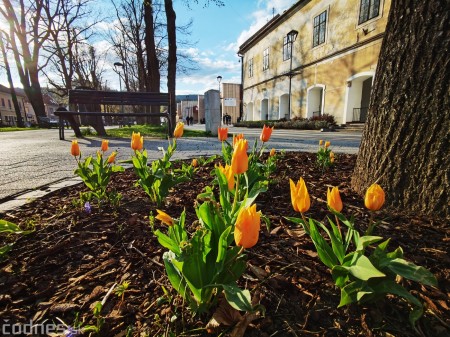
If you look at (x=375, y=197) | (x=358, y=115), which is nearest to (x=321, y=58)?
(x=358, y=115)

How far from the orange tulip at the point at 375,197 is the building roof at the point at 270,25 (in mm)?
20783

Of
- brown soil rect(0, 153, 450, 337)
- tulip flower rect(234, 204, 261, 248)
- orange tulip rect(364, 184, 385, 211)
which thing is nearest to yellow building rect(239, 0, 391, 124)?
brown soil rect(0, 153, 450, 337)

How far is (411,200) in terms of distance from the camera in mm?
1547

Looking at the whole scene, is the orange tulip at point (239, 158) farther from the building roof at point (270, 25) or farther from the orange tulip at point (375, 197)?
the building roof at point (270, 25)

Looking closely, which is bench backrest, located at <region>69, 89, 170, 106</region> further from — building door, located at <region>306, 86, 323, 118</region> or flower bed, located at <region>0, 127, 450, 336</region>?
building door, located at <region>306, 86, 323, 118</region>

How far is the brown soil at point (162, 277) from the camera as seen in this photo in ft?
2.80

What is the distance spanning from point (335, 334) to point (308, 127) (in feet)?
47.5

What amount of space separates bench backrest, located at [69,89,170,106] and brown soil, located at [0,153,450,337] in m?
5.75

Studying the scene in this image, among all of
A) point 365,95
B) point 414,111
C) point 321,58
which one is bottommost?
point 414,111

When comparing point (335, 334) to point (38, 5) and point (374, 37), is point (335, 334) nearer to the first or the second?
point (374, 37)

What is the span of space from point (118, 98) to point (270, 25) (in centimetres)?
2000

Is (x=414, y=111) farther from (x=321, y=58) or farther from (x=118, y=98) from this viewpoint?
(x=321, y=58)

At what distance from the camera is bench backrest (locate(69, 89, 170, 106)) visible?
260 inches

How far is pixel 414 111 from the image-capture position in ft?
4.99
